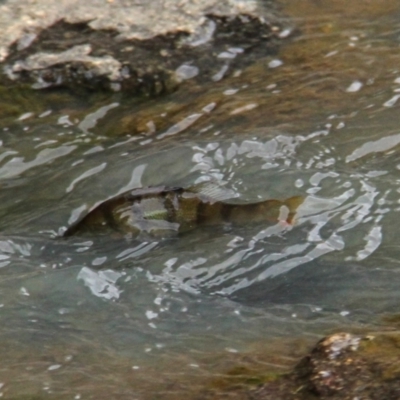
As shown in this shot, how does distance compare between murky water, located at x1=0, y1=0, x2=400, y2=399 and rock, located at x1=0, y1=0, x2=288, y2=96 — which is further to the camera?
rock, located at x1=0, y1=0, x2=288, y2=96

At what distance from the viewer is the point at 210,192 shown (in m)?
4.18

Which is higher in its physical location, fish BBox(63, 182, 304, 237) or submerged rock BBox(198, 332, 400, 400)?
submerged rock BBox(198, 332, 400, 400)

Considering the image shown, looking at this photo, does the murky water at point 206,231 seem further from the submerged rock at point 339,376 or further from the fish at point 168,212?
the submerged rock at point 339,376

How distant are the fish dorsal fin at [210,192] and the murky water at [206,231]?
0.14 m

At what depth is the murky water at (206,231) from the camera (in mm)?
3104

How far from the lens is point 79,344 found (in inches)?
125

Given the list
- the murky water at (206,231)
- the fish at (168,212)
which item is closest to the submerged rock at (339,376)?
the murky water at (206,231)

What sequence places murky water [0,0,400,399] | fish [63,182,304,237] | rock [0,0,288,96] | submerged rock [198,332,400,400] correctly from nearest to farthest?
submerged rock [198,332,400,400] < murky water [0,0,400,399] < fish [63,182,304,237] < rock [0,0,288,96]

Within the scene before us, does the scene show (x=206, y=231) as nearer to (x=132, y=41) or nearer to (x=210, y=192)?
(x=210, y=192)

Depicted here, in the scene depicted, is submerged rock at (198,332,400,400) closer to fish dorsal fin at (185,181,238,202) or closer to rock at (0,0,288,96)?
fish dorsal fin at (185,181,238,202)

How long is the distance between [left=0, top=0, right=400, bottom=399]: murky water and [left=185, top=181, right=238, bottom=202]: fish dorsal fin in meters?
0.14

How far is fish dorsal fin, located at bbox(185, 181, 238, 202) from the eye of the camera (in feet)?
13.6

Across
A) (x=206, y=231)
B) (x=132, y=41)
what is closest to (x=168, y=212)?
(x=206, y=231)

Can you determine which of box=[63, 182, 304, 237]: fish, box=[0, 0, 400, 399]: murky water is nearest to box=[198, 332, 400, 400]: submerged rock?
box=[0, 0, 400, 399]: murky water
